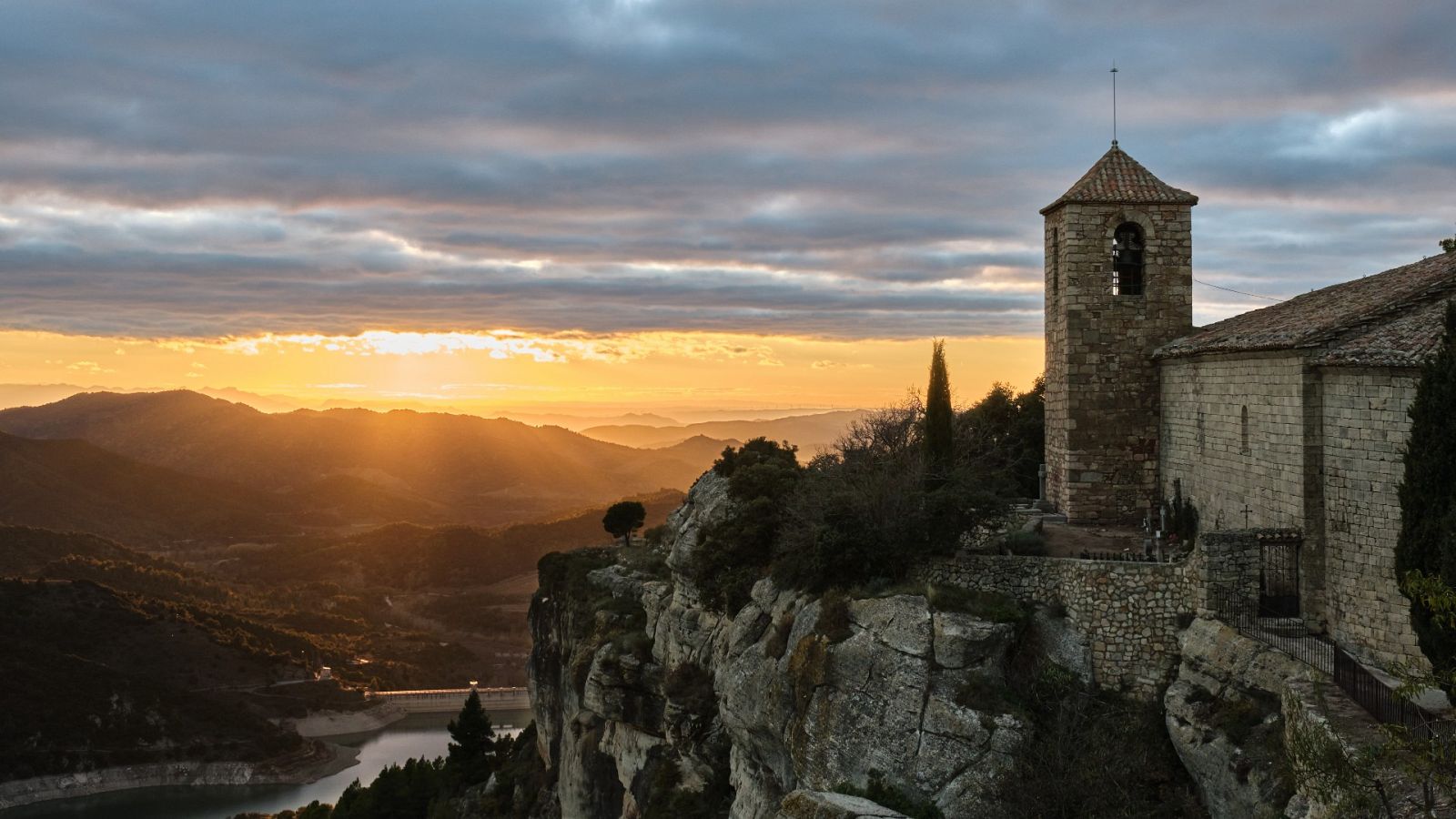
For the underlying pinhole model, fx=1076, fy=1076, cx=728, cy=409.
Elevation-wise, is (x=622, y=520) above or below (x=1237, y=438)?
below

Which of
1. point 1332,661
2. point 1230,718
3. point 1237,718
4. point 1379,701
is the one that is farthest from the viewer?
point 1230,718

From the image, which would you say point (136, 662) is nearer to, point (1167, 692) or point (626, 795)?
point (626, 795)

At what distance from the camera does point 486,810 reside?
162ft

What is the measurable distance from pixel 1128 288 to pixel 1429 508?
13934mm

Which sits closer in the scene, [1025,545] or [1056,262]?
[1025,545]

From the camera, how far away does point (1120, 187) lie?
29797 mm

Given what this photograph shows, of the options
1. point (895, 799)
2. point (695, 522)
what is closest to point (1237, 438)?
point (895, 799)

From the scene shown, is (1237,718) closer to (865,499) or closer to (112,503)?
(865,499)

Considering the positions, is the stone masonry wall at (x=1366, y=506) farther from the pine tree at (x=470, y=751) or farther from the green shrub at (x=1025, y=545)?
the pine tree at (x=470, y=751)

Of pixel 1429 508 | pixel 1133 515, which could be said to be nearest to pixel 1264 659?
pixel 1429 508

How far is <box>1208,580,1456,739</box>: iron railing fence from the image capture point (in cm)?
1466

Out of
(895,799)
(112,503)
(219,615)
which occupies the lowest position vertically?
(219,615)

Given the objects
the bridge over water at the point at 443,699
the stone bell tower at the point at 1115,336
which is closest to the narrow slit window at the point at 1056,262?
the stone bell tower at the point at 1115,336

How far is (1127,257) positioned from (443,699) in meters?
92.0
